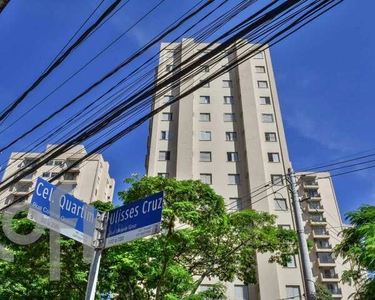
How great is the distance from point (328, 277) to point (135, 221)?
43.1 meters

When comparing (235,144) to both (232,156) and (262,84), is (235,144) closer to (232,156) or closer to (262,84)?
(232,156)

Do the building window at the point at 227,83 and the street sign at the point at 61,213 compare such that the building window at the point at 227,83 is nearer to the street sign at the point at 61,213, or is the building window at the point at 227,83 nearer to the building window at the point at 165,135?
the building window at the point at 165,135

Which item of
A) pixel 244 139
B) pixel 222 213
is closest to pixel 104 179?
pixel 244 139

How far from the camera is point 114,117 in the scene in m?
5.16

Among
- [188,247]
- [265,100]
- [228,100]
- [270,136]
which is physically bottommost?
[188,247]

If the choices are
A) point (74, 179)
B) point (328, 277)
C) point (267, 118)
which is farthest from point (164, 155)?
point (328, 277)

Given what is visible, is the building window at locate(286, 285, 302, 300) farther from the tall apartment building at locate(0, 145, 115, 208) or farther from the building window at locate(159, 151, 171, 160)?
the tall apartment building at locate(0, 145, 115, 208)

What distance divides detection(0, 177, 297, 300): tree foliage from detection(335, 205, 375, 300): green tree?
4.63 m

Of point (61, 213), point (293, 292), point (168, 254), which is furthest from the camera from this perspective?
point (293, 292)

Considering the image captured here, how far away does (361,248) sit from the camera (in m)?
8.27

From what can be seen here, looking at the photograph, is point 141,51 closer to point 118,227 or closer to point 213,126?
point 118,227

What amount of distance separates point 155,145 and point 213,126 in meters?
5.39

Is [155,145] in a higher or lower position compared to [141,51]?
higher

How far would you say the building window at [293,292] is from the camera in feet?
66.9
